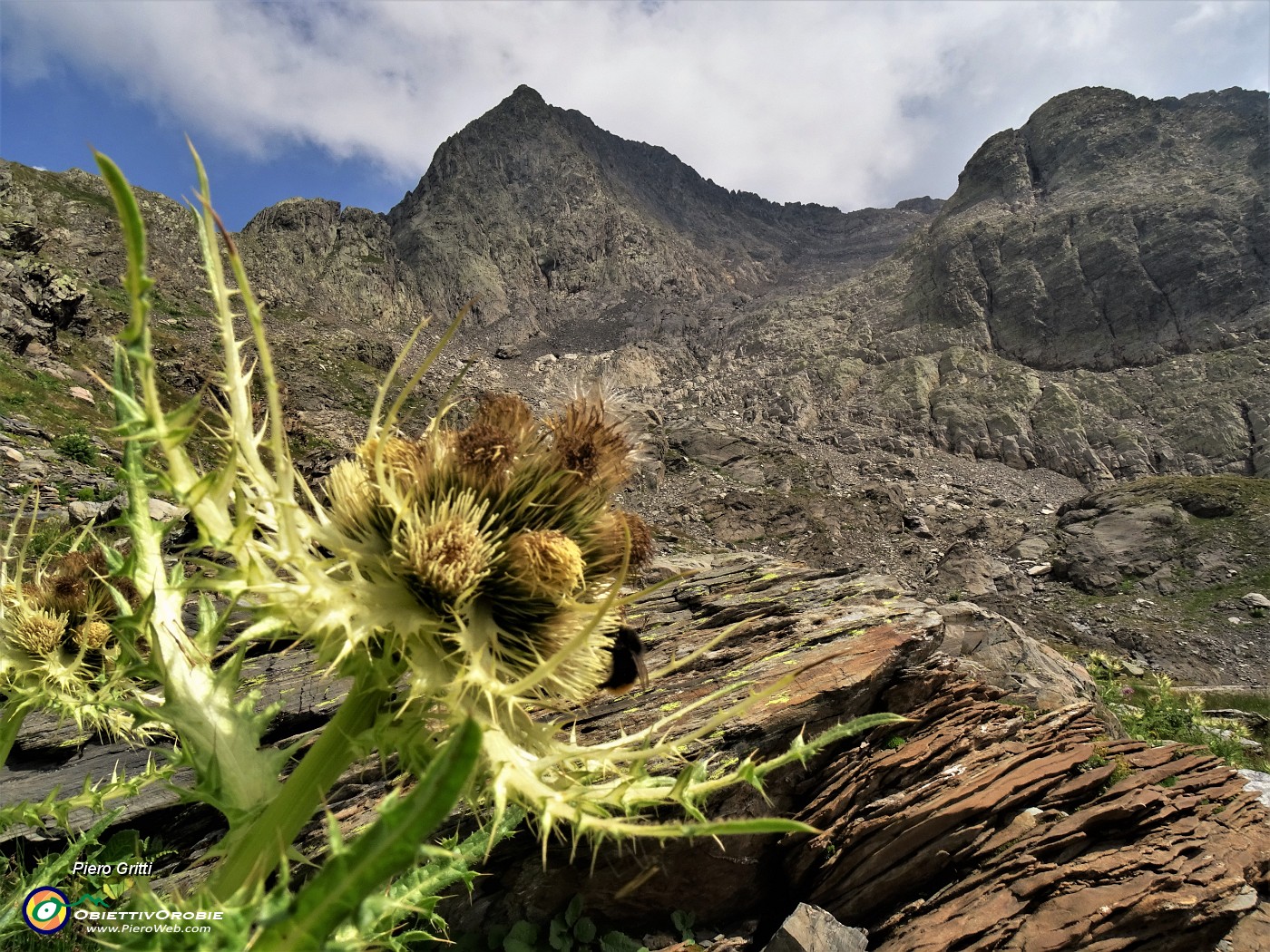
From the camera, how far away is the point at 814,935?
182 inches

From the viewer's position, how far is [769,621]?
7070 mm

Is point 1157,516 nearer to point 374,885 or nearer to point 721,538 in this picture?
point 721,538

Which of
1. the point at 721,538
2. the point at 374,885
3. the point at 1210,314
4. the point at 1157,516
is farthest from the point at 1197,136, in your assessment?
the point at 374,885

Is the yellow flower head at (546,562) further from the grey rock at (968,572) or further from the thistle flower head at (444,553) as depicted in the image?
the grey rock at (968,572)

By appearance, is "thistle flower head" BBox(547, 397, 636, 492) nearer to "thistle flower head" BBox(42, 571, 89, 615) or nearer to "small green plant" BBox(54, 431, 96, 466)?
"thistle flower head" BBox(42, 571, 89, 615)

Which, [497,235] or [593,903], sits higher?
[497,235]

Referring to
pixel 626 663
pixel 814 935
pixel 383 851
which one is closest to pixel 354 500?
pixel 626 663

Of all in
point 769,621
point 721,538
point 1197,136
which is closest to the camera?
point 769,621

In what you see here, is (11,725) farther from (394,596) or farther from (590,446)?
(590,446)

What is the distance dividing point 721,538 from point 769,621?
35.5 meters

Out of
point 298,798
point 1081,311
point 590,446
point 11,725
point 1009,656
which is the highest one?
point 1081,311

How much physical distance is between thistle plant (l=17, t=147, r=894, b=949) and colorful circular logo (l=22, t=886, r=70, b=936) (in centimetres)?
165

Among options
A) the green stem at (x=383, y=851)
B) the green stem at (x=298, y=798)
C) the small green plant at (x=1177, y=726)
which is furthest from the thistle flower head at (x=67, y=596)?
the small green plant at (x=1177, y=726)

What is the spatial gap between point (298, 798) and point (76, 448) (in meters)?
17.0
